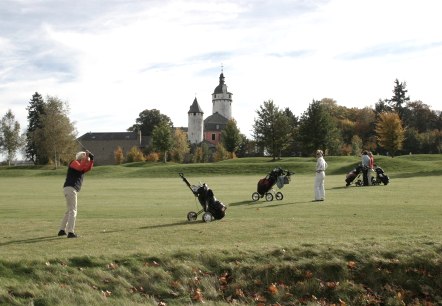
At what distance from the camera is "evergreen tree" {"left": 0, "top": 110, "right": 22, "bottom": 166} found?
383ft

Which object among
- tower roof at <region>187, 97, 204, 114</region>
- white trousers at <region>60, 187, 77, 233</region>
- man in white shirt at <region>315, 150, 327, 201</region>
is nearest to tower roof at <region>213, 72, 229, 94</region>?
tower roof at <region>187, 97, 204, 114</region>

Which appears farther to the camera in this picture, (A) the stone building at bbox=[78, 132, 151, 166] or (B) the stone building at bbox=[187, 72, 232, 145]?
(B) the stone building at bbox=[187, 72, 232, 145]

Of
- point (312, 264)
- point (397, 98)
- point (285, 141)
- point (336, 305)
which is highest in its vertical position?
point (397, 98)

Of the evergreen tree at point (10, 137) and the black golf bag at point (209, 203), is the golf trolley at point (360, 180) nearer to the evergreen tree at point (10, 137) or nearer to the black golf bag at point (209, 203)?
the black golf bag at point (209, 203)

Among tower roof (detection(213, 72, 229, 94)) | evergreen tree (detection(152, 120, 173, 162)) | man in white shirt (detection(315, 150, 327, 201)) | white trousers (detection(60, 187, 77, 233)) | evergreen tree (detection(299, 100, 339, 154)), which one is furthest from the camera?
tower roof (detection(213, 72, 229, 94))

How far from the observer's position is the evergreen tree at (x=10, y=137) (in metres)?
117

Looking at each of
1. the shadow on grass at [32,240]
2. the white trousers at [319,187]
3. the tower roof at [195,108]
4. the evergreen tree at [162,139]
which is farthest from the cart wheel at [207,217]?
the tower roof at [195,108]

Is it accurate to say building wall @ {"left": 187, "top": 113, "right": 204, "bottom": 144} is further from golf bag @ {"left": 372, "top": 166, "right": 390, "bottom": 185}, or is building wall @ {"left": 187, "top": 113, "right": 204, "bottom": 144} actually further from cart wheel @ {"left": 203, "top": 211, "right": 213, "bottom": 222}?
cart wheel @ {"left": 203, "top": 211, "right": 213, "bottom": 222}

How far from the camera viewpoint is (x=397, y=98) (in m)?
121

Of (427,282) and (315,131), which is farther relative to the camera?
(315,131)

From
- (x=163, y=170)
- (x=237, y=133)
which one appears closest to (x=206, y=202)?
(x=163, y=170)

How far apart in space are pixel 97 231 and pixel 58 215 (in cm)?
539

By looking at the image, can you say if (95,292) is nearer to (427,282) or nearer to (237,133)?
(427,282)

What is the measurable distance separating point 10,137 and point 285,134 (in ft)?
218
